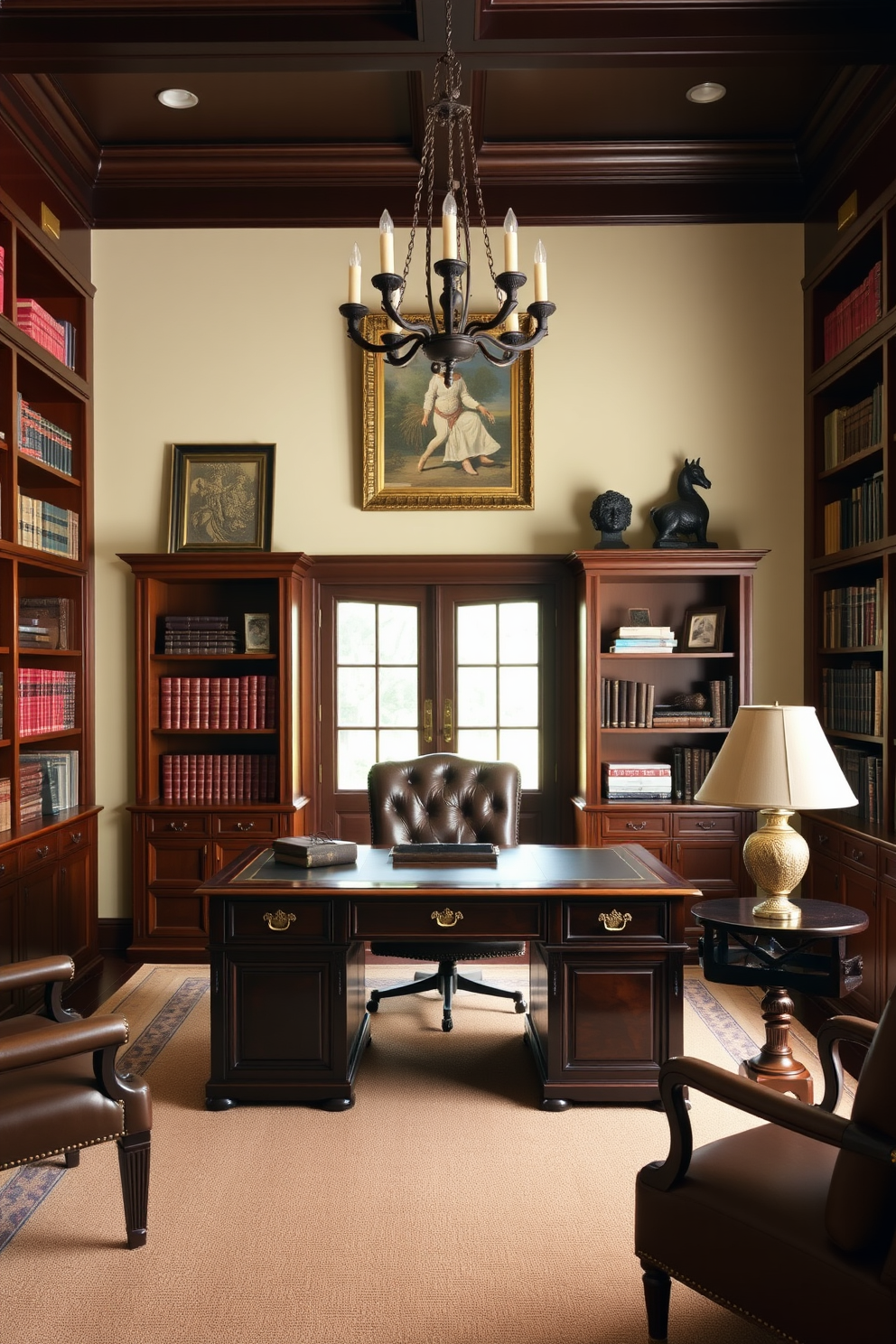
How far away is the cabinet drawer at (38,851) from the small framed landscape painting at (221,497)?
1.78m

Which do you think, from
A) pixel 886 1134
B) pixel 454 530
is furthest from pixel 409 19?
pixel 886 1134

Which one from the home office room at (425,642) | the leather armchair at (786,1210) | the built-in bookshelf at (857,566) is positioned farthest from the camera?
the built-in bookshelf at (857,566)

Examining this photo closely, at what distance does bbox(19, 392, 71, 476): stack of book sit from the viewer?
4.87 m

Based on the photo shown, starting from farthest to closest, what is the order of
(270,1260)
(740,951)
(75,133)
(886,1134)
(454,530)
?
(454,530)
(75,133)
(740,951)
(270,1260)
(886,1134)

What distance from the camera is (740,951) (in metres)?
3.54

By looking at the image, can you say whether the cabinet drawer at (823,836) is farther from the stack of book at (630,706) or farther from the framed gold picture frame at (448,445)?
the framed gold picture frame at (448,445)

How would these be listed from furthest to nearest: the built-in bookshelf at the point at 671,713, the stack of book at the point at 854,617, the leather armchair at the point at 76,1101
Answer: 1. the built-in bookshelf at the point at 671,713
2. the stack of book at the point at 854,617
3. the leather armchair at the point at 76,1101

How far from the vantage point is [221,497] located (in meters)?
5.75

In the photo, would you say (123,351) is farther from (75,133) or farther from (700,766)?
(700,766)

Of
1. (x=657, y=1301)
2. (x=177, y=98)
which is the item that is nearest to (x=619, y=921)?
(x=657, y=1301)

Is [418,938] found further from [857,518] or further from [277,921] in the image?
[857,518]

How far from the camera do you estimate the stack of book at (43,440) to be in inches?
192

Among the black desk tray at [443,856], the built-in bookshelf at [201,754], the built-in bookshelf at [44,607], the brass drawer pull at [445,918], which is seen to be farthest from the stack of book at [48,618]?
the brass drawer pull at [445,918]

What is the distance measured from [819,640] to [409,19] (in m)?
3.58
